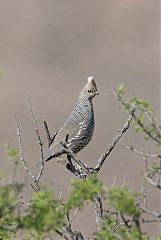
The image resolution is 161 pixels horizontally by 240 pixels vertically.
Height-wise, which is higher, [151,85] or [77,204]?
[151,85]

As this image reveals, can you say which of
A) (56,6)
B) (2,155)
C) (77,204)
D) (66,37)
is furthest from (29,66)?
(77,204)

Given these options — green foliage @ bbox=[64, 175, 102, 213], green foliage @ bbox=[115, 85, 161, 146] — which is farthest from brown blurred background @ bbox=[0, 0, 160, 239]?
green foliage @ bbox=[64, 175, 102, 213]

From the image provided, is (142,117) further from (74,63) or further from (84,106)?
(74,63)

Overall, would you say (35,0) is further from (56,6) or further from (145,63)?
(145,63)

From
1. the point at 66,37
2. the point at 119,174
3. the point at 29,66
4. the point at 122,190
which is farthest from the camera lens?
the point at 66,37

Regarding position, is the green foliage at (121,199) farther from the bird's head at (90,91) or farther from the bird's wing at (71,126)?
the bird's head at (90,91)

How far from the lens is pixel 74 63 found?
49.6 feet

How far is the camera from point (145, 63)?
15.0m

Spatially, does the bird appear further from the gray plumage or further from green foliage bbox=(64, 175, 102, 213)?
green foliage bbox=(64, 175, 102, 213)

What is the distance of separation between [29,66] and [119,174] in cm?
513

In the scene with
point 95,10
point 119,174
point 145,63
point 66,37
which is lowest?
point 119,174

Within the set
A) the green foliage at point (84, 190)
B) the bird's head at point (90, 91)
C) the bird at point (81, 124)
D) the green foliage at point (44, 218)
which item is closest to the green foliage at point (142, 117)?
the green foliage at point (84, 190)

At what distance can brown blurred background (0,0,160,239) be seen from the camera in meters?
11.6

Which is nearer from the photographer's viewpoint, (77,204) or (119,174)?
(77,204)
